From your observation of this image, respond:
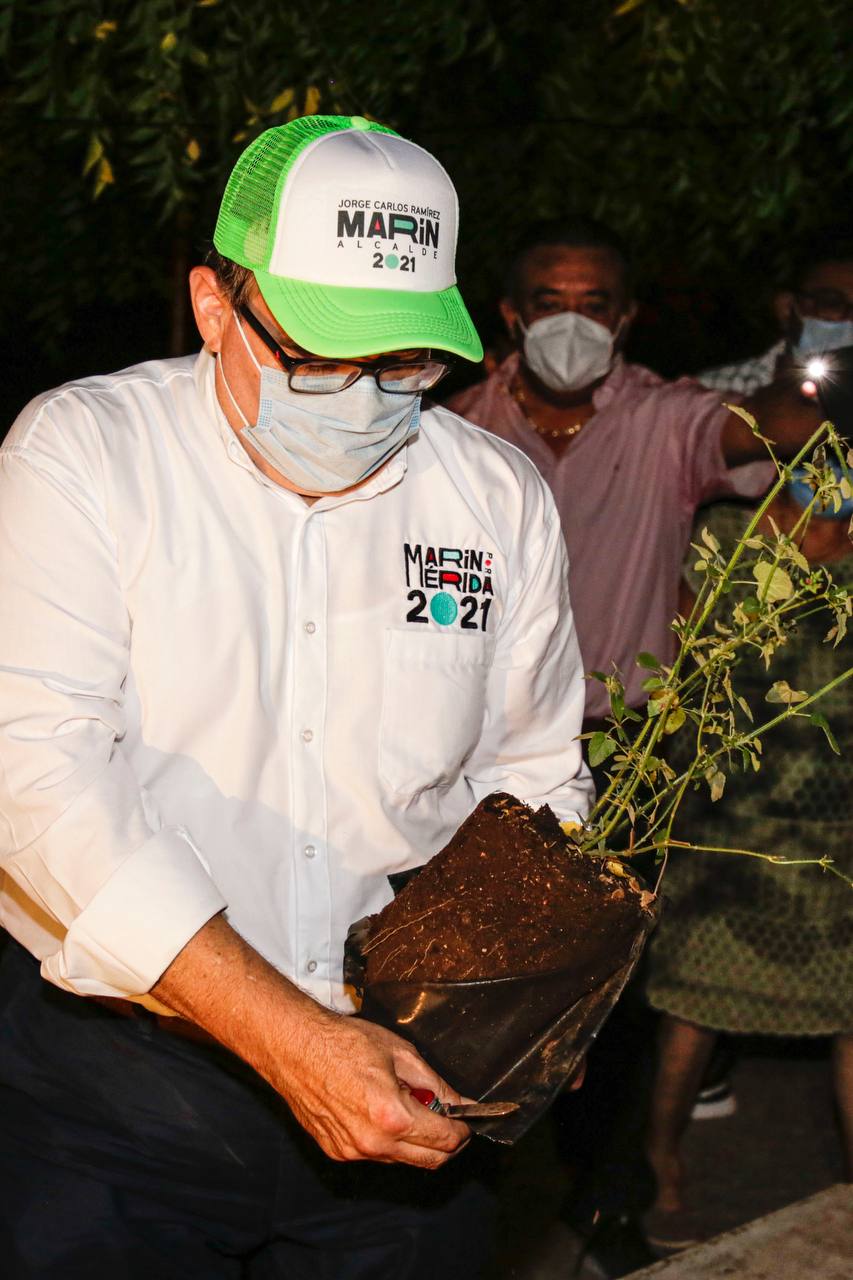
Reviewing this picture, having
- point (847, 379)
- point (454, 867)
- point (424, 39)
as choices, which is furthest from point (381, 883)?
point (424, 39)

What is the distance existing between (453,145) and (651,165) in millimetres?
805

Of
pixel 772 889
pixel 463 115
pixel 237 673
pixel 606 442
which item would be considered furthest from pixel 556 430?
pixel 463 115

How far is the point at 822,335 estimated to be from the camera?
4457 millimetres

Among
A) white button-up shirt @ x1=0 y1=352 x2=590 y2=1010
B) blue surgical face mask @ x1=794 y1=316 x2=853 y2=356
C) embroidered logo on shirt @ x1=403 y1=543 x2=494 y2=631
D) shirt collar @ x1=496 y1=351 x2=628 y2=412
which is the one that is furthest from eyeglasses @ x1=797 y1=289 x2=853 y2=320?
embroidered logo on shirt @ x1=403 y1=543 x2=494 y2=631

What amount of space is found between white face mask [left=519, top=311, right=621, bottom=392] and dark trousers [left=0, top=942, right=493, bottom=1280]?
2580 mm

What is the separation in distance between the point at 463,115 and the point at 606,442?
3.51 m

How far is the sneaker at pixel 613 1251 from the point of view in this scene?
4039mm

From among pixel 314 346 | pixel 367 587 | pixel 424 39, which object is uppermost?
pixel 424 39

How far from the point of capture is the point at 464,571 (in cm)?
233

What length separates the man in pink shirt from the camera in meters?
4.25

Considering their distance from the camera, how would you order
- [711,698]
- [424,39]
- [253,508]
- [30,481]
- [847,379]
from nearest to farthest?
[30,481] < [253,508] < [711,698] < [847,379] < [424,39]

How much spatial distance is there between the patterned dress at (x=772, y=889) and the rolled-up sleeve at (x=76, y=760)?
234 centimetres

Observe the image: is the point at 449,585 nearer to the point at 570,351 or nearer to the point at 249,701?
the point at 249,701

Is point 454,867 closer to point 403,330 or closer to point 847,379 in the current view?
point 403,330
